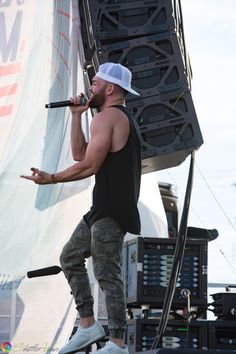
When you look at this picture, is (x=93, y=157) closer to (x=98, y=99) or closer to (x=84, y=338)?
(x=98, y=99)

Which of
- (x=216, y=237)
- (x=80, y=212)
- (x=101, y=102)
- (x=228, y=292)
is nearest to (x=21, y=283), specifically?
(x=80, y=212)

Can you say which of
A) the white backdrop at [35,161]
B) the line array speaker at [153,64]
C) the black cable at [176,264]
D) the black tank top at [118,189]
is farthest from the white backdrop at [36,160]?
the black tank top at [118,189]

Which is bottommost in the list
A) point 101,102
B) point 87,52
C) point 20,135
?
point 101,102

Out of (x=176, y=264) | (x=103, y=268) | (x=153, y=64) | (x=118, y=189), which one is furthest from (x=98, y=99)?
(x=153, y=64)

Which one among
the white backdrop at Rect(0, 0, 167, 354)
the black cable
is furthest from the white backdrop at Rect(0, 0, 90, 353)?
the black cable

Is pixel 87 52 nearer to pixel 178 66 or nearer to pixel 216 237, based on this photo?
pixel 178 66

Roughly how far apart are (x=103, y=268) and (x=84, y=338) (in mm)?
417

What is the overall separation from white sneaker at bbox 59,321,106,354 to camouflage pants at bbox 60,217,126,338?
0.28ft

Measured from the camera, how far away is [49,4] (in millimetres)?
8852

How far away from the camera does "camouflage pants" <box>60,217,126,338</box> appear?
17.5 ft

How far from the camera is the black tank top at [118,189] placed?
5398 millimetres

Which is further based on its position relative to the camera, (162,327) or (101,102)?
(162,327)

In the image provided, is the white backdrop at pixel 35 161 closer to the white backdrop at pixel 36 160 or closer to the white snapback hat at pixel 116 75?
the white backdrop at pixel 36 160

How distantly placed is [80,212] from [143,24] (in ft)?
6.05
